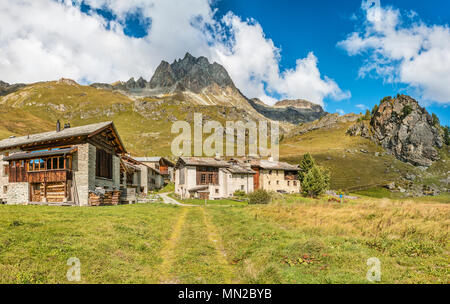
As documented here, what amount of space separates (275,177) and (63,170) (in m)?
56.4

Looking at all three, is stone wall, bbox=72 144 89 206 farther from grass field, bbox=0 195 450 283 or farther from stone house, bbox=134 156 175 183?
stone house, bbox=134 156 175 183

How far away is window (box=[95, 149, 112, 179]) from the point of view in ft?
110

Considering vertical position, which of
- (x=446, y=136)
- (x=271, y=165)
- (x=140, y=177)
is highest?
(x=446, y=136)

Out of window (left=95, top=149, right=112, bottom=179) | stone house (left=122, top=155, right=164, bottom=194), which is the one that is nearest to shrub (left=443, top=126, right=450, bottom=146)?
stone house (left=122, top=155, right=164, bottom=194)

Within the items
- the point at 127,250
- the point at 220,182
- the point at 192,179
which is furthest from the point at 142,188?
the point at 127,250

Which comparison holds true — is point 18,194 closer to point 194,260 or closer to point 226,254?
point 194,260

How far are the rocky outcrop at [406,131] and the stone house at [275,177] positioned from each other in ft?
414

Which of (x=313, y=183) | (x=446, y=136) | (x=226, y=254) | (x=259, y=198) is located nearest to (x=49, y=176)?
(x=259, y=198)

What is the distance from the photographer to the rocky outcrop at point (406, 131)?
160488 mm

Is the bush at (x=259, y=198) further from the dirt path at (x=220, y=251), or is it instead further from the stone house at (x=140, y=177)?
the stone house at (x=140, y=177)

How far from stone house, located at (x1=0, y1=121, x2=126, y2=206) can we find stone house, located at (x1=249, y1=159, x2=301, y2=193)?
4489cm

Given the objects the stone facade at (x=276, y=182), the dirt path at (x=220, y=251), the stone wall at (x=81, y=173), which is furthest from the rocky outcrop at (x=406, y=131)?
the stone wall at (x=81, y=173)

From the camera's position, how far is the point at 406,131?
171m
